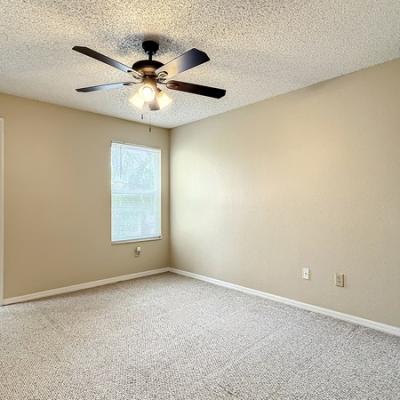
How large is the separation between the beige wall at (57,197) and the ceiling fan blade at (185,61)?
2.20m

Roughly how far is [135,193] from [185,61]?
295 centimetres

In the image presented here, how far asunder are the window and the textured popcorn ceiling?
1.41 metres

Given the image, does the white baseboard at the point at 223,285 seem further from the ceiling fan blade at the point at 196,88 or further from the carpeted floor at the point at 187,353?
the ceiling fan blade at the point at 196,88

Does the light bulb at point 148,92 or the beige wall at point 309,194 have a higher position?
the light bulb at point 148,92

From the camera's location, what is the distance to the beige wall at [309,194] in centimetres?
269

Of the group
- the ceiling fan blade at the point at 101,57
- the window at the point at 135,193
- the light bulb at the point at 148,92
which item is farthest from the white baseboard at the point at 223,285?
the ceiling fan blade at the point at 101,57

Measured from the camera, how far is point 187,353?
231cm

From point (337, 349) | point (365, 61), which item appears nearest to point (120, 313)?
point (337, 349)

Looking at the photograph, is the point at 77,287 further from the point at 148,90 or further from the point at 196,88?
the point at 196,88

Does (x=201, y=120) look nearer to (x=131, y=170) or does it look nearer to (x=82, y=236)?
(x=131, y=170)

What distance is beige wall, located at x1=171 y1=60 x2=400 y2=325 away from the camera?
8.84 ft

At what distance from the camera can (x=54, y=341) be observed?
→ 8.21 ft

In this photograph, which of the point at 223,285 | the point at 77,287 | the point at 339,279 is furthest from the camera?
the point at 223,285

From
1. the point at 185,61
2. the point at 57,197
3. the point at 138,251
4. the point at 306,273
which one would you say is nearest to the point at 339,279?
the point at 306,273
